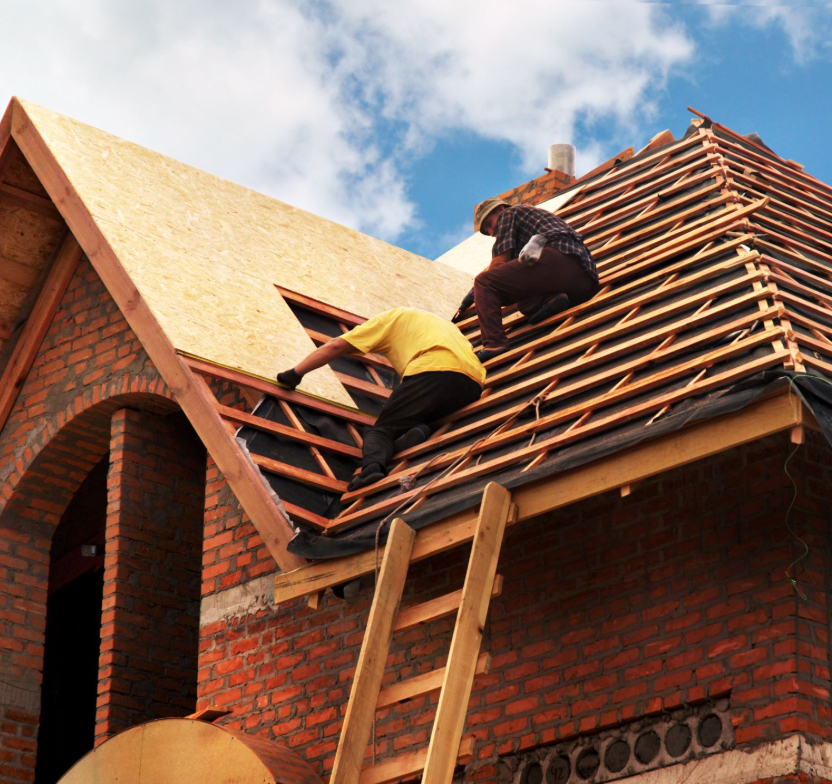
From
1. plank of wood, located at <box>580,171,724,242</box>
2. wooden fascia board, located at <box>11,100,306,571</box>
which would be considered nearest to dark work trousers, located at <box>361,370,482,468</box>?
wooden fascia board, located at <box>11,100,306,571</box>

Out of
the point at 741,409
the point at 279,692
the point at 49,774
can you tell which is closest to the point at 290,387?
the point at 279,692

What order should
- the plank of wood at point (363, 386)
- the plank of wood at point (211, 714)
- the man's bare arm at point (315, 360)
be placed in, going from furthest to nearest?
the plank of wood at point (363, 386)
the man's bare arm at point (315, 360)
the plank of wood at point (211, 714)

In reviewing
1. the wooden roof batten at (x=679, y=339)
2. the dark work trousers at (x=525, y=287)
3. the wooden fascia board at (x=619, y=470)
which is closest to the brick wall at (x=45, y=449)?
the dark work trousers at (x=525, y=287)

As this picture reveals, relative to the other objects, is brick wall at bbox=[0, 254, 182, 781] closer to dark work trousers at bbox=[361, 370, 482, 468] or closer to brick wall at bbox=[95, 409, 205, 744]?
brick wall at bbox=[95, 409, 205, 744]

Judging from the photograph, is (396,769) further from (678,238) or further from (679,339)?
(678,238)

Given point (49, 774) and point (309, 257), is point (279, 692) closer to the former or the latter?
point (309, 257)

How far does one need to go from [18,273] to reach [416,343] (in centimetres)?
380

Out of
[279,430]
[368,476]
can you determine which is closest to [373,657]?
[368,476]

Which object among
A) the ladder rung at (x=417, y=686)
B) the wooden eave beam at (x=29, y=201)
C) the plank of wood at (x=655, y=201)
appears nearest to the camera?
the ladder rung at (x=417, y=686)

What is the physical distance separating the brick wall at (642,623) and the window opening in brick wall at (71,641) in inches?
176

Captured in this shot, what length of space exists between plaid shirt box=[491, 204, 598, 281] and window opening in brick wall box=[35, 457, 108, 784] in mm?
4048

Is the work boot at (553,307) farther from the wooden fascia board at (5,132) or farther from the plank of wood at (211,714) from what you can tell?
the wooden fascia board at (5,132)

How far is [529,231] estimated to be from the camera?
8773 mm

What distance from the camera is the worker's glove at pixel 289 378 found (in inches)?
316
